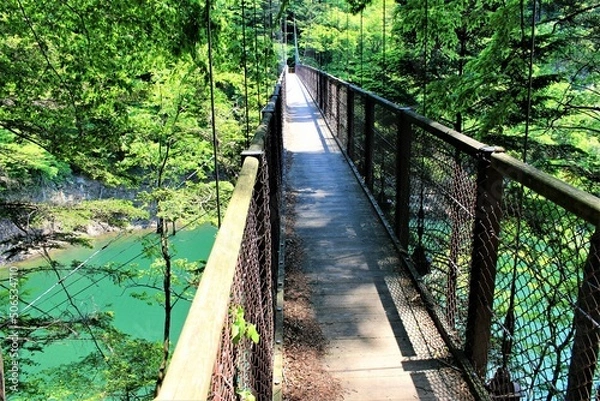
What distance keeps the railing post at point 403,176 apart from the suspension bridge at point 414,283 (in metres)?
0.01

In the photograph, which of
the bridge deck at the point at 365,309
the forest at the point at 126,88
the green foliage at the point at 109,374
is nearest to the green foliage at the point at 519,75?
the forest at the point at 126,88

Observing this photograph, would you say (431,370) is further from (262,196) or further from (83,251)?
(83,251)

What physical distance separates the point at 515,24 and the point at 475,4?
2.69 metres

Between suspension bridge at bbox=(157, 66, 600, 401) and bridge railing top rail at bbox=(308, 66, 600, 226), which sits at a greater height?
bridge railing top rail at bbox=(308, 66, 600, 226)

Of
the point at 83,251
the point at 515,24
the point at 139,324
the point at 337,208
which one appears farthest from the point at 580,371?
the point at 83,251

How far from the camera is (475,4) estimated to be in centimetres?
678

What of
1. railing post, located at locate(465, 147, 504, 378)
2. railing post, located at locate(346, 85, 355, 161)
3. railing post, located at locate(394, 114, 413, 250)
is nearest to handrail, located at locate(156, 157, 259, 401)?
railing post, located at locate(465, 147, 504, 378)

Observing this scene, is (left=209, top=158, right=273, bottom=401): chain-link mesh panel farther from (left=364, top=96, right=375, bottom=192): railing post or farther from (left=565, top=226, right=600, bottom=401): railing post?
(left=364, top=96, right=375, bottom=192): railing post

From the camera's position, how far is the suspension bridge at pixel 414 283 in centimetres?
120

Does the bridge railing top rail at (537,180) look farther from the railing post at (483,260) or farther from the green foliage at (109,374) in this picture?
the green foliage at (109,374)

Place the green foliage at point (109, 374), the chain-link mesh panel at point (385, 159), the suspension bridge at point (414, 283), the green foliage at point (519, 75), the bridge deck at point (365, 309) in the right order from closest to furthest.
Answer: the suspension bridge at point (414, 283) → the bridge deck at point (365, 309) → the chain-link mesh panel at point (385, 159) → the green foliage at point (519, 75) → the green foliage at point (109, 374)

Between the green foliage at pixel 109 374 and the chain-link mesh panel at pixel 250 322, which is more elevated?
the chain-link mesh panel at pixel 250 322

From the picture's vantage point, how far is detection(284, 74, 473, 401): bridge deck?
7.10ft

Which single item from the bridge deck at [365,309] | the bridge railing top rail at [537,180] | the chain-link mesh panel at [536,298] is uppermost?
the bridge railing top rail at [537,180]
